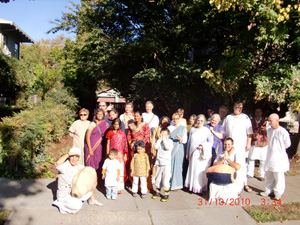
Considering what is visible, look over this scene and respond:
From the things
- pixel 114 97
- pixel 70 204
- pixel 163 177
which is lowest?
pixel 70 204

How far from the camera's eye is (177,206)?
15.6 feet

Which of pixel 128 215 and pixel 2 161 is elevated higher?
pixel 2 161

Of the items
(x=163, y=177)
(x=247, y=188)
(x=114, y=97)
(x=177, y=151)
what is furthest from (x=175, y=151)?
(x=114, y=97)

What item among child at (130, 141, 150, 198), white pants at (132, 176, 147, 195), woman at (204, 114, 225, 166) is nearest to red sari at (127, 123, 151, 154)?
child at (130, 141, 150, 198)

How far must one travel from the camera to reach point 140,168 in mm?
4973

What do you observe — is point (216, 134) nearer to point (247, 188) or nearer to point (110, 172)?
point (247, 188)

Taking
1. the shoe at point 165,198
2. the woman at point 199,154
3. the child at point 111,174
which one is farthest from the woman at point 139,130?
the shoe at point 165,198

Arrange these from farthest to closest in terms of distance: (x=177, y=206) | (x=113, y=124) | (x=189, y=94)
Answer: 1. (x=189, y=94)
2. (x=113, y=124)
3. (x=177, y=206)

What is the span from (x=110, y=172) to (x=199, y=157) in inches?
70.2

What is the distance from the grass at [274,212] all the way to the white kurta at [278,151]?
678 millimetres

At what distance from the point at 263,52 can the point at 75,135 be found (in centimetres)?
565

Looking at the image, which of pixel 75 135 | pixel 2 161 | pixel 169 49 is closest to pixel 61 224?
pixel 75 135

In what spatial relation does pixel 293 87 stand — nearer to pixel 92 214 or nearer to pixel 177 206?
pixel 177 206

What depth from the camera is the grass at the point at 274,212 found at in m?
4.38
